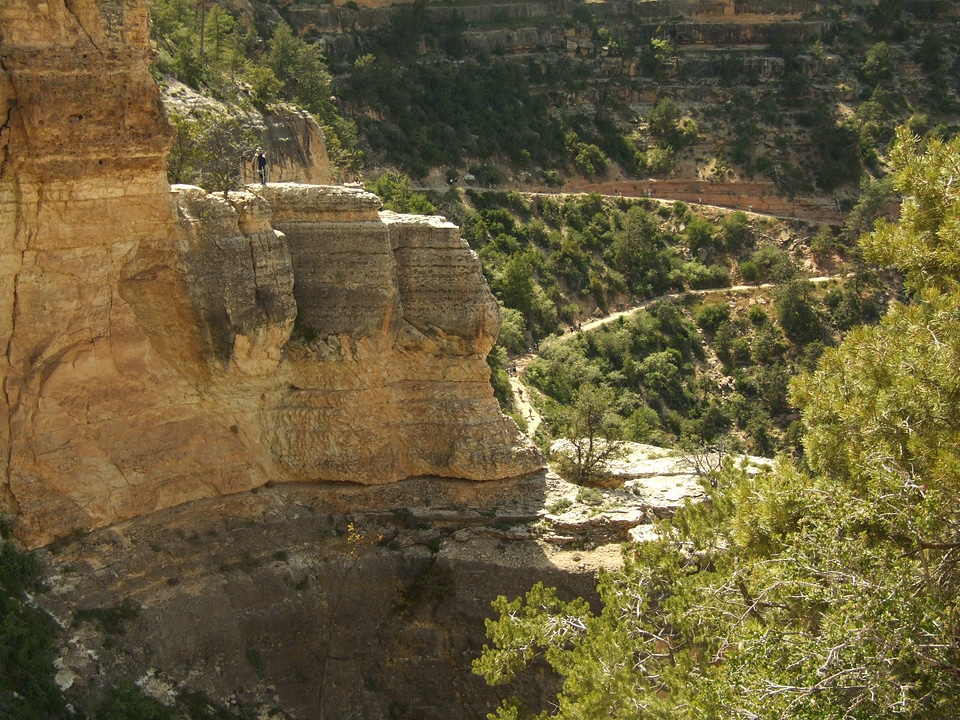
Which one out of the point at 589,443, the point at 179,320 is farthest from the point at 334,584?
the point at 589,443

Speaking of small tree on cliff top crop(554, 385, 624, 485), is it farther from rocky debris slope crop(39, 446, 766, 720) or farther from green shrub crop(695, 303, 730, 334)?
green shrub crop(695, 303, 730, 334)

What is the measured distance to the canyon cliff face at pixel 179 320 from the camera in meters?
14.7

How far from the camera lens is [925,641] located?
912cm

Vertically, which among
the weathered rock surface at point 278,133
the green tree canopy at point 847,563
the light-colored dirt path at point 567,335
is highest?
the weathered rock surface at point 278,133

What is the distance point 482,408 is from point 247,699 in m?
6.98

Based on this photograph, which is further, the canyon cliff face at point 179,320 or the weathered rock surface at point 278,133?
the weathered rock surface at point 278,133

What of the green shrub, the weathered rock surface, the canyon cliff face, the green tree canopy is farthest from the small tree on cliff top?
the green shrub

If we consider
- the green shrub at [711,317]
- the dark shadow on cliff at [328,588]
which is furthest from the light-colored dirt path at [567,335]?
the dark shadow on cliff at [328,588]

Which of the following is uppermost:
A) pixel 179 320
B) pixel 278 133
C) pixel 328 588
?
pixel 278 133

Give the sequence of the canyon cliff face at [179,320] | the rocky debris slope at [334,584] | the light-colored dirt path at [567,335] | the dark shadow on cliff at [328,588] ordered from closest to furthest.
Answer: the canyon cliff face at [179,320]
the rocky debris slope at [334,584]
the dark shadow on cliff at [328,588]
the light-colored dirt path at [567,335]

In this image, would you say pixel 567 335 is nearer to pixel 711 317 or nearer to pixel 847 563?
pixel 711 317

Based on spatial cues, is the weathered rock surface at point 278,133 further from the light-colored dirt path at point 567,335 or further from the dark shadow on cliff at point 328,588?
the light-colored dirt path at point 567,335

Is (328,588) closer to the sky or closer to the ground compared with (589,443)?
closer to the ground

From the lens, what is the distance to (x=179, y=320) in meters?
16.7
